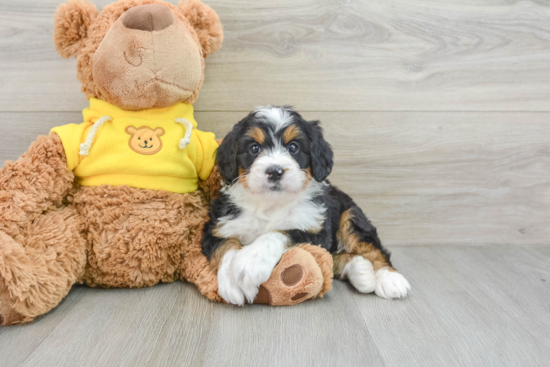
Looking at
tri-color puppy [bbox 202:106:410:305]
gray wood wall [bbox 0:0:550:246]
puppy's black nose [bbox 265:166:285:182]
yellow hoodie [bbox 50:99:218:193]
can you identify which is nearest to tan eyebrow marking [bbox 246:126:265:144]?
tri-color puppy [bbox 202:106:410:305]

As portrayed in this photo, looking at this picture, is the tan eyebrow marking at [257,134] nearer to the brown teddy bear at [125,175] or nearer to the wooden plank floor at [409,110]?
the brown teddy bear at [125,175]

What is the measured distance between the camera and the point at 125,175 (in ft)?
5.27

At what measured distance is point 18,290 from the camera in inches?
50.7

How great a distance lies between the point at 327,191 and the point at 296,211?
0.86 ft

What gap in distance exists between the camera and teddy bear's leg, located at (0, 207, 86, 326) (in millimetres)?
1292

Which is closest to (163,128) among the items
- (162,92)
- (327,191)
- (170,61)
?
(162,92)

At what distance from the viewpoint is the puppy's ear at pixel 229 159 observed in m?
1.56

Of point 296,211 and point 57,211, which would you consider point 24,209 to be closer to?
point 57,211

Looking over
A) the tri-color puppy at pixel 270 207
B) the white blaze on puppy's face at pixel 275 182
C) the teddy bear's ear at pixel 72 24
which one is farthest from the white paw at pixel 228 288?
the teddy bear's ear at pixel 72 24

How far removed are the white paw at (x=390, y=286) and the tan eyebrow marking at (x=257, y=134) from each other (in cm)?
73

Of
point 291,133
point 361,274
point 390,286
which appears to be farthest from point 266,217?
point 390,286

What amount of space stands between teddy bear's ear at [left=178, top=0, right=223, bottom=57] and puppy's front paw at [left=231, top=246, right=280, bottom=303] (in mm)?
880

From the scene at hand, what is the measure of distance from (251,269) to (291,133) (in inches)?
20.0

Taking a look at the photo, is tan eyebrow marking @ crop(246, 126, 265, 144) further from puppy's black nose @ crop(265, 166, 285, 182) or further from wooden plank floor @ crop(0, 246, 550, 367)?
wooden plank floor @ crop(0, 246, 550, 367)
